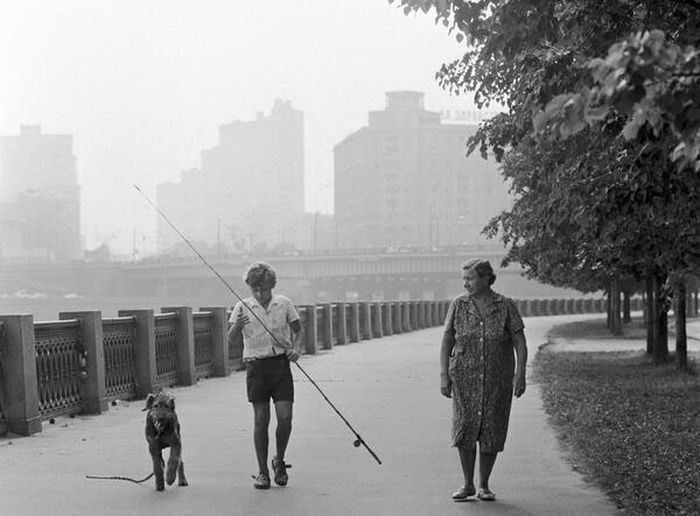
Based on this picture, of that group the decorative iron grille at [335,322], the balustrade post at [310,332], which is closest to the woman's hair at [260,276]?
the balustrade post at [310,332]

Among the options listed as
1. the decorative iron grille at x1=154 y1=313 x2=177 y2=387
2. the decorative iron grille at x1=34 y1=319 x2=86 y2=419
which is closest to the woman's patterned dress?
the decorative iron grille at x1=34 y1=319 x2=86 y2=419

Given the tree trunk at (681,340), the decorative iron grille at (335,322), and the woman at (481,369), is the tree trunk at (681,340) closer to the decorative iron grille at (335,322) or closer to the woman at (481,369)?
the woman at (481,369)

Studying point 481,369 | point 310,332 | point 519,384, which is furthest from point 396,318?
point 481,369

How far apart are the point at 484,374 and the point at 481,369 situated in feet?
0.12

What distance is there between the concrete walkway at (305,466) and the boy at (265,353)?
390mm

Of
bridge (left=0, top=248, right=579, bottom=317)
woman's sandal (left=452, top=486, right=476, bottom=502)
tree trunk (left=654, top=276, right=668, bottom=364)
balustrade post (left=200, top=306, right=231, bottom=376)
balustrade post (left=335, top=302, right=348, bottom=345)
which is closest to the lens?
woman's sandal (left=452, top=486, right=476, bottom=502)

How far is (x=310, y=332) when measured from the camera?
29.5m

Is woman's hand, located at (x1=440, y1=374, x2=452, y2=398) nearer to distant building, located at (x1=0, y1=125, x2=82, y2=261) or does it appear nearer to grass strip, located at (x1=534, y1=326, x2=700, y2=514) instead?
grass strip, located at (x1=534, y1=326, x2=700, y2=514)

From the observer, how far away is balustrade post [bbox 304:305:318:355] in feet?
96.4

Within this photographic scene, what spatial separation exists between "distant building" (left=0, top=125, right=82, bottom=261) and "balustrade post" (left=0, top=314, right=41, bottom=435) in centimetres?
7399

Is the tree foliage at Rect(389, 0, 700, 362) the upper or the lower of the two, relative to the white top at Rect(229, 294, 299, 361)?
upper

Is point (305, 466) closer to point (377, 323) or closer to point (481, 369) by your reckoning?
point (481, 369)

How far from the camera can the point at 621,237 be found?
1377 centimetres

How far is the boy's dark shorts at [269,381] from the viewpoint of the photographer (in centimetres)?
869
